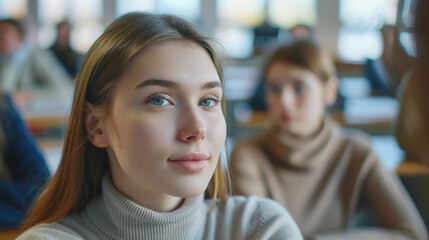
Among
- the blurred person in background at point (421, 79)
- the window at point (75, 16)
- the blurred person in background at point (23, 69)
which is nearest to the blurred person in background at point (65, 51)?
the blurred person in background at point (23, 69)

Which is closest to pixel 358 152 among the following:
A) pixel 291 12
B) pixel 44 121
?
pixel 44 121

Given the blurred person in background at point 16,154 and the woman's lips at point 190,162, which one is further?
the blurred person in background at point 16,154

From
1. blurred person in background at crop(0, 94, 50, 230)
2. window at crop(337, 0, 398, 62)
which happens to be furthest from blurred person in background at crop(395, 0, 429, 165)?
window at crop(337, 0, 398, 62)

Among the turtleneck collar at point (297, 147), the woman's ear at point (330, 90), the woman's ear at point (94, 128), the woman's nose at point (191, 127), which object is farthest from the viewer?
the woman's ear at point (330, 90)

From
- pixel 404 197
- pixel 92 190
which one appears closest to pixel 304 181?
pixel 404 197

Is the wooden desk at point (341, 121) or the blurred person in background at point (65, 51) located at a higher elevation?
the wooden desk at point (341, 121)

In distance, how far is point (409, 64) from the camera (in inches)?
20.3

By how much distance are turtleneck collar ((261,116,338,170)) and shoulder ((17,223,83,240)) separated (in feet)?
3.32

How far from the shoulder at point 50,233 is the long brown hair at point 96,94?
0.11ft

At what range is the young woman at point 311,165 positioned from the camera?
5.27 feet

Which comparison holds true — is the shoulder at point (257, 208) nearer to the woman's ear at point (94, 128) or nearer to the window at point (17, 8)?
the woman's ear at point (94, 128)

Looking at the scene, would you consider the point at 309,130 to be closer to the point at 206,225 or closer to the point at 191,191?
the point at 206,225

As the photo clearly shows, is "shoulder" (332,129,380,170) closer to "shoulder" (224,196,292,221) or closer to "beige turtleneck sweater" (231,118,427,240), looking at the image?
"beige turtleneck sweater" (231,118,427,240)

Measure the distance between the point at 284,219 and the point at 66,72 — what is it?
5946mm
